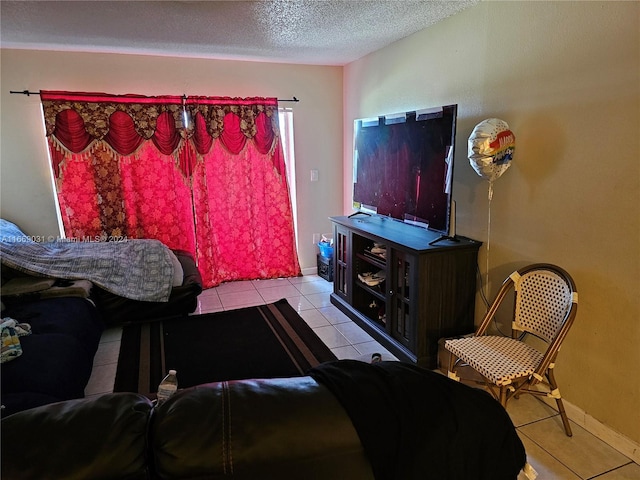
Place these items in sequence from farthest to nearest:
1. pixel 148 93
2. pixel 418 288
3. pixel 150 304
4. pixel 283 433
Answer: pixel 148 93, pixel 150 304, pixel 418 288, pixel 283 433

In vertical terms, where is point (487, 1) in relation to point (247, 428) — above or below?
above

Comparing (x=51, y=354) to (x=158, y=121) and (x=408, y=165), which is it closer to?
(x=408, y=165)

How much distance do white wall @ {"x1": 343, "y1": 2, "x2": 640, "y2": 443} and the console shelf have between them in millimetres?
171

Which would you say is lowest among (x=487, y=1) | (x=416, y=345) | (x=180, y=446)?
(x=416, y=345)

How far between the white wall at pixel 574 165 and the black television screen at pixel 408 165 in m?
0.25

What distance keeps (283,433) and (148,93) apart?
4.03m

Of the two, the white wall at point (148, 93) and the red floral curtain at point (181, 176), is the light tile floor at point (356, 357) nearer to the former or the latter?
the red floral curtain at point (181, 176)

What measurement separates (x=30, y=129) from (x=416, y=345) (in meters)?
3.79

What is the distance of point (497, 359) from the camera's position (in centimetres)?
209

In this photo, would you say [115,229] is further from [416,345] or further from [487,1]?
[487,1]

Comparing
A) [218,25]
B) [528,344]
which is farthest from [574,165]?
[218,25]

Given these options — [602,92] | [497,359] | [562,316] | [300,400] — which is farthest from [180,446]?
[602,92]

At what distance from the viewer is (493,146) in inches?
89.7

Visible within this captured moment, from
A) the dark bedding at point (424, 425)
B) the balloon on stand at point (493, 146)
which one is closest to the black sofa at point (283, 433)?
the dark bedding at point (424, 425)
